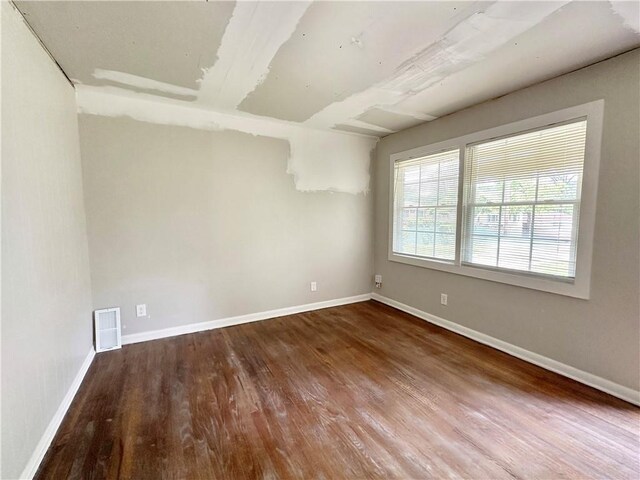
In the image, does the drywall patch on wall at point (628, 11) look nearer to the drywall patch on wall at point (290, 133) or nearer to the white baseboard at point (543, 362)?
the white baseboard at point (543, 362)

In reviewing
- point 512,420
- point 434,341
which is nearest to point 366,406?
point 512,420

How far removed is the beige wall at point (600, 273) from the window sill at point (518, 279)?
6 cm

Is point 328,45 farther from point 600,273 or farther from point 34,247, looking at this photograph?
point 600,273

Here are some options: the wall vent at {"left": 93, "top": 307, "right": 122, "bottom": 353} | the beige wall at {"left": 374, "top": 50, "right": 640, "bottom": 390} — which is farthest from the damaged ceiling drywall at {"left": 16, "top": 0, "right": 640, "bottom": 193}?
the wall vent at {"left": 93, "top": 307, "right": 122, "bottom": 353}

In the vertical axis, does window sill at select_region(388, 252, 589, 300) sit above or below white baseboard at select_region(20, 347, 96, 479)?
above

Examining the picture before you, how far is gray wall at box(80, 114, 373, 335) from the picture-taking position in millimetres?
2822

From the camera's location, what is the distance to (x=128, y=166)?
2.87 metres

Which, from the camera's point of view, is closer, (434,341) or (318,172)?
(434,341)

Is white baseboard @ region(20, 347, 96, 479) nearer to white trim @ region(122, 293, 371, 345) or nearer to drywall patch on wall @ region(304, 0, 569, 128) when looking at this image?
white trim @ region(122, 293, 371, 345)

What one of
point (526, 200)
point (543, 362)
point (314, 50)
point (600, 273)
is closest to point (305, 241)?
point (314, 50)

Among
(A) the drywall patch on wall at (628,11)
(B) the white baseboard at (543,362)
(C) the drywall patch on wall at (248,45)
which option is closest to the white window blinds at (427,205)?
(B) the white baseboard at (543,362)

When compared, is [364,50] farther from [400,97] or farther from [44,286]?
[44,286]

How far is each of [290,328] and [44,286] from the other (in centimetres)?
225

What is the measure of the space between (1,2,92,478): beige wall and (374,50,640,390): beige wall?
11.7 ft
